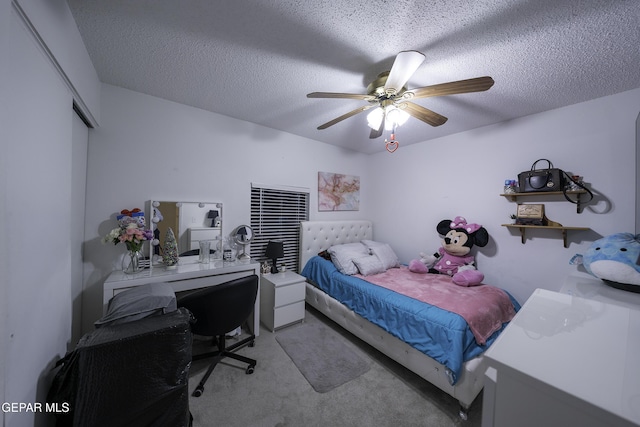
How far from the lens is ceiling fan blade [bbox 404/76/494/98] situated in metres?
1.25

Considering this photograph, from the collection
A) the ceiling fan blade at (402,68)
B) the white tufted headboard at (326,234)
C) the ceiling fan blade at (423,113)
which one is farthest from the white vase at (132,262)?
the ceiling fan blade at (423,113)

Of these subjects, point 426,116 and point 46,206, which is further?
point 426,116

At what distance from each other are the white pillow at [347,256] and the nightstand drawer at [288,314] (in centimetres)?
64

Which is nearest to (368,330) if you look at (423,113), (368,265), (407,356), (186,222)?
(407,356)

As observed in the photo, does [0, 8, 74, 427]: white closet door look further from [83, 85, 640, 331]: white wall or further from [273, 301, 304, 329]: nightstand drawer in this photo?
[273, 301, 304, 329]: nightstand drawer

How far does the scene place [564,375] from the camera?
55 centimetres

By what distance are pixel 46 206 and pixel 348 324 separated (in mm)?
2405

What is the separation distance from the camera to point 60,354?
1.19 meters

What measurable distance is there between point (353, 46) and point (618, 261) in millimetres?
2282

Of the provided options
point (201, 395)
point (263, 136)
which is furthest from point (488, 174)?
point (201, 395)

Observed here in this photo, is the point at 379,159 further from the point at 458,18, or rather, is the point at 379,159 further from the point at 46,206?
the point at 46,206

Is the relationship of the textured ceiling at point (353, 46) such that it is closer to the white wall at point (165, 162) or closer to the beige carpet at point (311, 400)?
the white wall at point (165, 162)

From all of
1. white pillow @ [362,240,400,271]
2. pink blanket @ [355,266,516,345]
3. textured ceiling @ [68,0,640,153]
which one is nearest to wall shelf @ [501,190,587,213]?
textured ceiling @ [68,0,640,153]

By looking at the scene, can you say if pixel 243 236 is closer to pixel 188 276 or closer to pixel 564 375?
pixel 188 276
